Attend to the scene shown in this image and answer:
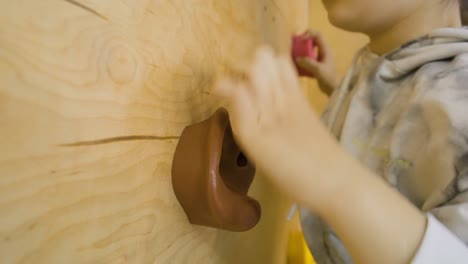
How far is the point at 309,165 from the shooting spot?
0.36 meters

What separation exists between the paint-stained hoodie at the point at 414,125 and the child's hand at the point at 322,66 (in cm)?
20

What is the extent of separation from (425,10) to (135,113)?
0.52m

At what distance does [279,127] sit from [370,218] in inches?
4.4

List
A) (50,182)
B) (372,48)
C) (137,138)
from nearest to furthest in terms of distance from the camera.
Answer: (50,182) → (137,138) → (372,48)

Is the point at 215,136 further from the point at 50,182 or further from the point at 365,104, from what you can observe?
the point at 365,104

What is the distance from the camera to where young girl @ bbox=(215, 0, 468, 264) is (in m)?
0.36

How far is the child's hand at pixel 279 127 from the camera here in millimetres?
358

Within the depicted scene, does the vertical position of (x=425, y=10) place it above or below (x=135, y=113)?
above

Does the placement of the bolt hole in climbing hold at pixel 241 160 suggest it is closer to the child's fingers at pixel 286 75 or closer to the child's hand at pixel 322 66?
the child's fingers at pixel 286 75

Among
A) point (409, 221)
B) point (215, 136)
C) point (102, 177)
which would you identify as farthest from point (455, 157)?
point (102, 177)

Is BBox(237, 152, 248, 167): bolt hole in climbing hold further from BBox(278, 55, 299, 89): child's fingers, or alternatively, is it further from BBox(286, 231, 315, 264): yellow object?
BBox(286, 231, 315, 264): yellow object

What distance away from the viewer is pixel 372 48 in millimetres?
761

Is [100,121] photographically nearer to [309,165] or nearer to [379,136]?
[309,165]

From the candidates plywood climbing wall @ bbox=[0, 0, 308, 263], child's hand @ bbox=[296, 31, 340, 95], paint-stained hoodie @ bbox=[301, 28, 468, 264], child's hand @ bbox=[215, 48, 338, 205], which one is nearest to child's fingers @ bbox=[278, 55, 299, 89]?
child's hand @ bbox=[215, 48, 338, 205]
